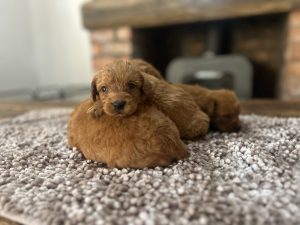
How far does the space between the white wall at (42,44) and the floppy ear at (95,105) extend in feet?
6.94

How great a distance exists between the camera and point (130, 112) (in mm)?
609

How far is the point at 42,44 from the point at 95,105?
8.19 ft

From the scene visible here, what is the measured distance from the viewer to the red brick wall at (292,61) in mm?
1668

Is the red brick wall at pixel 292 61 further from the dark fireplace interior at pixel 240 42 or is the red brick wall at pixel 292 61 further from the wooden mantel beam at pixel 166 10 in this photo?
the dark fireplace interior at pixel 240 42

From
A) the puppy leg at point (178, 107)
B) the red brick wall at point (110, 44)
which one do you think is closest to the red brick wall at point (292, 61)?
the red brick wall at point (110, 44)

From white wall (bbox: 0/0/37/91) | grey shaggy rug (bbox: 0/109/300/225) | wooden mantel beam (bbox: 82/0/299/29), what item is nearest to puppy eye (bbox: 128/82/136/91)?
grey shaggy rug (bbox: 0/109/300/225)

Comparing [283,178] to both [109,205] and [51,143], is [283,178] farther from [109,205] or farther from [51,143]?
[51,143]

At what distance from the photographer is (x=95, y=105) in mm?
660

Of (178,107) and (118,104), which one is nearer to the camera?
(118,104)

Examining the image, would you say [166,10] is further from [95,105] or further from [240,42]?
[95,105]

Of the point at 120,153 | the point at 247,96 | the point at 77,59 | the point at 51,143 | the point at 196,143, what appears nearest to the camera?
the point at 120,153

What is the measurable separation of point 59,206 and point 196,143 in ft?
1.23

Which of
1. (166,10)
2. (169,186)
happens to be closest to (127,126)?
(169,186)

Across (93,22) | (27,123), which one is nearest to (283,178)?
(27,123)
